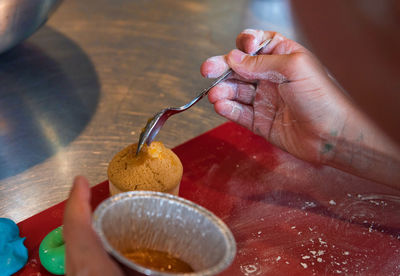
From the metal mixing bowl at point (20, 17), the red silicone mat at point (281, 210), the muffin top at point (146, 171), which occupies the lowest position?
the red silicone mat at point (281, 210)

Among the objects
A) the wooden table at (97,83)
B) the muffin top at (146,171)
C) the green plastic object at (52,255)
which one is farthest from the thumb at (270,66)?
the green plastic object at (52,255)

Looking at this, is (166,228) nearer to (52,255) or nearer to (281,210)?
(52,255)

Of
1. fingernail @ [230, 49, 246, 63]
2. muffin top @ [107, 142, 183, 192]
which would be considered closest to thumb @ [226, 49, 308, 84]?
fingernail @ [230, 49, 246, 63]

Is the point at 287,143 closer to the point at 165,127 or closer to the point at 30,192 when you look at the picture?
the point at 165,127

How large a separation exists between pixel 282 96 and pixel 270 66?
0.09 m

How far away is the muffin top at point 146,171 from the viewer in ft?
2.78

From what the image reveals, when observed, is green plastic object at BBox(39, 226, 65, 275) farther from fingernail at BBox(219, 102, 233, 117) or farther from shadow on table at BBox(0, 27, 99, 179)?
fingernail at BBox(219, 102, 233, 117)

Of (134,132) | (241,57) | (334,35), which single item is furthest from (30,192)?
(334,35)

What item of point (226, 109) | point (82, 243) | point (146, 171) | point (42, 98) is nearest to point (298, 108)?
point (226, 109)

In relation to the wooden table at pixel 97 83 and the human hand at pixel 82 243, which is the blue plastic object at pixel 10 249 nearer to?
the wooden table at pixel 97 83

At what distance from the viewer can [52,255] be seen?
798 mm

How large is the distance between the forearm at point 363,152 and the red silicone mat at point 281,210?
8cm

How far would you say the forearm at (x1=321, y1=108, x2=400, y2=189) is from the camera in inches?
38.8

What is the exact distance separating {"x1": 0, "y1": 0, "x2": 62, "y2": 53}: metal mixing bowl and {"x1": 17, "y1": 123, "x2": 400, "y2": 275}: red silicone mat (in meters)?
0.47
